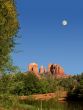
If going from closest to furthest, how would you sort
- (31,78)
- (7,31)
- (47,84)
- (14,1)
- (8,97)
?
(8,97)
(7,31)
(14,1)
(31,78)
(47,84)

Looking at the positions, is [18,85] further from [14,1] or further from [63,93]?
[63,93]

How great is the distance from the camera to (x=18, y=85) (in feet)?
71.1

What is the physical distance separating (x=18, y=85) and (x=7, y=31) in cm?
326

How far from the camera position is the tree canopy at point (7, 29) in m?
21.3

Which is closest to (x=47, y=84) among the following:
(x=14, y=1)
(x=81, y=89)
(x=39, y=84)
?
(x=39, y=84)

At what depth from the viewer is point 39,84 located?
132750 mm

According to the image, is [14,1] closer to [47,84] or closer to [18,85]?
[18,85]

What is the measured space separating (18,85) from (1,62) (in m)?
1.73

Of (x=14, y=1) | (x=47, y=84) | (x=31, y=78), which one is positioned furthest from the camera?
(x=47, y=84)

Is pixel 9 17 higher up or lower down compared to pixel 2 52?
higher up

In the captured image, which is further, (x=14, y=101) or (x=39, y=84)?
(x=39, y=84)

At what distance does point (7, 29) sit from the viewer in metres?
22.0

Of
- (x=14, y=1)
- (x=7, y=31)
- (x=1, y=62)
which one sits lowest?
(x=1, y=62)

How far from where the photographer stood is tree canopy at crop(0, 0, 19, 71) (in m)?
21.3
